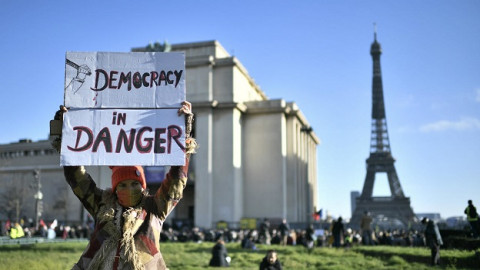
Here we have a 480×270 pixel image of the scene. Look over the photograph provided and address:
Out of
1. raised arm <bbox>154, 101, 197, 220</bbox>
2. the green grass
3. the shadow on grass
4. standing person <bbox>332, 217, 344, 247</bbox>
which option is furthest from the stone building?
raised arm <bbox>154, 101, 197, 220</bbox>

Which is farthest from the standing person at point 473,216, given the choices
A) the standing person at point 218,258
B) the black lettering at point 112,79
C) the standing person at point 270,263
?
the black lettering at point 112,79

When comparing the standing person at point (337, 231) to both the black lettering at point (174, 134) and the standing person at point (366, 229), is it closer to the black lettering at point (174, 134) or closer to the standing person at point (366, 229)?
the standing person at point (366, 229)

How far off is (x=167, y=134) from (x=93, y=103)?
2.40 feet

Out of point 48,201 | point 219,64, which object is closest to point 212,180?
point 219,64

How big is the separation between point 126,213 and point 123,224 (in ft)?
0.31

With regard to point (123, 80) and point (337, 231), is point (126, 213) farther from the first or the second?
point (337, 231)

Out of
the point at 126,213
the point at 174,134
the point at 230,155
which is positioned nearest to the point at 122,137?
the point at 174,134

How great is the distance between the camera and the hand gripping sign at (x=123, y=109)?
15.8ft

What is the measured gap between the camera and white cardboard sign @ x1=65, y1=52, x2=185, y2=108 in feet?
16.3

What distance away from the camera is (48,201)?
62219mm

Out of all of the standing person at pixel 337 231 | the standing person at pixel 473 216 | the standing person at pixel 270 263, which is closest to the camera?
the standing person at pixel 270 263

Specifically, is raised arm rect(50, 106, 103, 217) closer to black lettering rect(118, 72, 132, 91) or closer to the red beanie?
the red beanie

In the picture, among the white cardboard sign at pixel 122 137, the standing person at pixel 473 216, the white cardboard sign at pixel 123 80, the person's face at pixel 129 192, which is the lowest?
the standing person at pixel 473 216

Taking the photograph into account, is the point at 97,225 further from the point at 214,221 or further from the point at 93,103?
the point at 214,221
